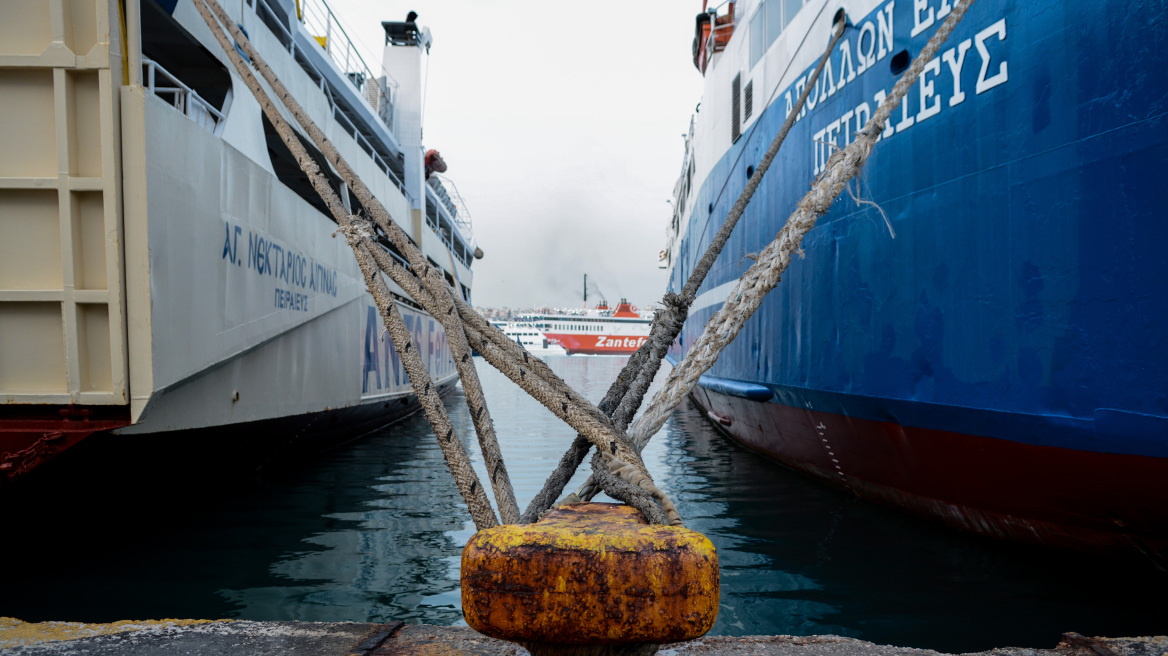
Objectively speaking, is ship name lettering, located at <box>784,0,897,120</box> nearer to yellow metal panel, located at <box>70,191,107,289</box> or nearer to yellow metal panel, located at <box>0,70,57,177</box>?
yellow metal panel, located at <box>70,191,107,289</box>

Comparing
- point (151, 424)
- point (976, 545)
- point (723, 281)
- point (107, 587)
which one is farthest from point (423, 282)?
point (723, 281)

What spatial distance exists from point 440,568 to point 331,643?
73.9 inches

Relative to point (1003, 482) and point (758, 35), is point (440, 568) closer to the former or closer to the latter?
point (1003, 482)

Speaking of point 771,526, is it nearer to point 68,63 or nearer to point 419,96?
point 68,63

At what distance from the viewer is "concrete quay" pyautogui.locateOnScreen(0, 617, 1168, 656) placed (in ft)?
8.32

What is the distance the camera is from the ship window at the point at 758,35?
7945 mm

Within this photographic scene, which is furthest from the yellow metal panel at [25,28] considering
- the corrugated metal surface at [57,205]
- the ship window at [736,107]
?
the ship window at [736,107]

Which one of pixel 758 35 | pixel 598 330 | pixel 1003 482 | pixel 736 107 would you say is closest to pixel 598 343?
pixel 598 330

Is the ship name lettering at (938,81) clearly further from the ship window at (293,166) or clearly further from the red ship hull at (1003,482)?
the ship window at (293,166)

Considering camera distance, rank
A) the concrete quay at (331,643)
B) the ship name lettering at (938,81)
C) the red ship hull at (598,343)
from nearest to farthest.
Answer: the concrete quay at (331,643)
the ship name lettering at (938,81)
the red ship hull at (598,343)

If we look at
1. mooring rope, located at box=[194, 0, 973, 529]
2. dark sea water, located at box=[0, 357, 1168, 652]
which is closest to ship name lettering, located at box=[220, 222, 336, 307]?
dark sea water, located at box=[0, 357, 1168, 652]

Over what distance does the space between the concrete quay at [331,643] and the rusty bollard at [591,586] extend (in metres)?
1.33

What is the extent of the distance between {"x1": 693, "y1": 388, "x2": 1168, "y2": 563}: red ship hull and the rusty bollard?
340cm

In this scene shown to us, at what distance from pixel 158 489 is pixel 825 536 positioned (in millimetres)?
5184
